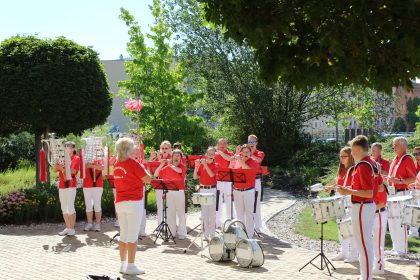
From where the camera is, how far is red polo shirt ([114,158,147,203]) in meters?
8.69

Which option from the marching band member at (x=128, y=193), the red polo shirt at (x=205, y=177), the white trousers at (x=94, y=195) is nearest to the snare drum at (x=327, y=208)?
the marching band member at (x=128, y=193)

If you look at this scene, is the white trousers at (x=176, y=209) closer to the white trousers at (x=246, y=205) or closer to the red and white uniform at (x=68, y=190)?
the white trousers at (x=246, y=205)

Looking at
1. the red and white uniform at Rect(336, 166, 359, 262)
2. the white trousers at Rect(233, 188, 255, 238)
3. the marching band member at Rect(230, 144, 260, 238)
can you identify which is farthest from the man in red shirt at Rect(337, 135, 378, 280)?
the white trousers at Rect(233, 188, 255, 238)

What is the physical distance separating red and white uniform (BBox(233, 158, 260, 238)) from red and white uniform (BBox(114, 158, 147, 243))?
3.20 meters

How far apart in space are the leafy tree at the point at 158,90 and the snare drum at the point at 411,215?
541 inches

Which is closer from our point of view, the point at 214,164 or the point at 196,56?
the point at 214,164

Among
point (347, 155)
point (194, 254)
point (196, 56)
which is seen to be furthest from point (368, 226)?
point (196, 56)

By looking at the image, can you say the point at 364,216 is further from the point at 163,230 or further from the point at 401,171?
the point at 163,230

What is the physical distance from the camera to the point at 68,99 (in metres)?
14.9

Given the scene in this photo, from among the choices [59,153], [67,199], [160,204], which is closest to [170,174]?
[160,204]

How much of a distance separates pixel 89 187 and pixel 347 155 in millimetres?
6436

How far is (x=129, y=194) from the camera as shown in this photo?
868 centimetres

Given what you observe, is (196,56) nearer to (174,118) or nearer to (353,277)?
(174,118)

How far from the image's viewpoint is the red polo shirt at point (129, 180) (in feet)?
28.5
